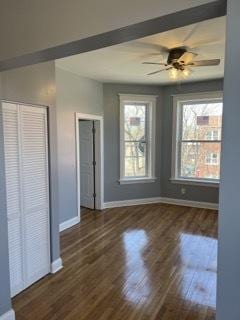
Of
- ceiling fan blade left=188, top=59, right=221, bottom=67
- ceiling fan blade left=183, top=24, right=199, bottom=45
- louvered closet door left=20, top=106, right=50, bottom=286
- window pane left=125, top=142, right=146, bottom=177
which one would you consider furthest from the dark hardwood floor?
ceiling fan blade left=183, top=24, right=199, bottom=45

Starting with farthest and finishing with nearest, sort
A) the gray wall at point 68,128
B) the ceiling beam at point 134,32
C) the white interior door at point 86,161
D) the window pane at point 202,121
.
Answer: the white interior door at point 86,161 → the window pane at point 202,121 → the gray wall at point 68,128 → the ceiling beam at point 134,32

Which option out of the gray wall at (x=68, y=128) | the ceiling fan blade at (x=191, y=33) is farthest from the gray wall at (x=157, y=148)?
the ceiling fan blade at (x=191, y=33)

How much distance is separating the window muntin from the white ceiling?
26.6 inches

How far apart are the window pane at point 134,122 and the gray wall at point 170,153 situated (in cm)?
48

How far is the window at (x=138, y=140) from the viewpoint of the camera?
577 cm

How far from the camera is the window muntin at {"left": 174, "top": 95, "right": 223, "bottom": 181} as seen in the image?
541 cm

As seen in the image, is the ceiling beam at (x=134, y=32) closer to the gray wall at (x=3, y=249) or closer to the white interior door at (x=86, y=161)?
the gray wall at (x=3, y=249)

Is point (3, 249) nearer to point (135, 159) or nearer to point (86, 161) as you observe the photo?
point (86, 161)

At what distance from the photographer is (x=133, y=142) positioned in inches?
231

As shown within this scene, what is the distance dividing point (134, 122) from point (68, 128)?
6.21ft

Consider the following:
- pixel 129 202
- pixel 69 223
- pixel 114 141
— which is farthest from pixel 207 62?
pixel 129 202

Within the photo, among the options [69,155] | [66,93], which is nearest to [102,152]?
[69,155]

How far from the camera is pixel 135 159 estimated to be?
5.95 metres

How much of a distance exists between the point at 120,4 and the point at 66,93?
10.8 feet
